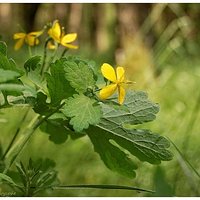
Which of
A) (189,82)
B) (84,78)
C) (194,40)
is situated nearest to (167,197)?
(84,78)

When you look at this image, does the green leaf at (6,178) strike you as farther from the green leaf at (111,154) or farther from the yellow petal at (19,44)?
the yellow petal at (19,44)

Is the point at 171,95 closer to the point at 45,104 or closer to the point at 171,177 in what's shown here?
the point at 171,177

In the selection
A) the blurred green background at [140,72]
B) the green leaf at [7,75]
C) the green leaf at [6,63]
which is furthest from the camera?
the blurred green background at [140,72]

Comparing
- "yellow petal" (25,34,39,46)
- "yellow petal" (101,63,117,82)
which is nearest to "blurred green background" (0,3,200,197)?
"yellow petal" (25,34,39,46)

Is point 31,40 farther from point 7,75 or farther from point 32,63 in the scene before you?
point 7,75

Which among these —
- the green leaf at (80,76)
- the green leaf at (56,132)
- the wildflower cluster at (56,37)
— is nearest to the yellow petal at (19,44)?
the wildflower cluster at (56,37)

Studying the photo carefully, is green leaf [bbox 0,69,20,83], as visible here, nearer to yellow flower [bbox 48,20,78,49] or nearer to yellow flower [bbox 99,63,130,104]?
yellow flower [bbox 99,63,130,104]
